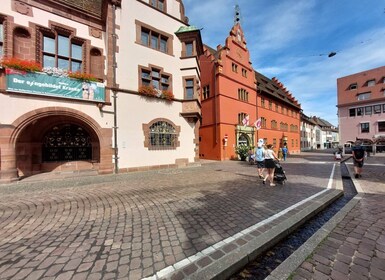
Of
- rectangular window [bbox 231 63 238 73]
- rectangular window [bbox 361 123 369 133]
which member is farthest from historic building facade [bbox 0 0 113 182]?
rectangular window [bbox 361 123 369 133]

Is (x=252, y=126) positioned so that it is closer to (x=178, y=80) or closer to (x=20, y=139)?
(x=178, y=80)

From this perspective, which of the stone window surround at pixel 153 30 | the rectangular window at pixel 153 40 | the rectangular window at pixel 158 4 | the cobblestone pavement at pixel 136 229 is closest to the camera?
the cobblestone pavement at pixel 136 229

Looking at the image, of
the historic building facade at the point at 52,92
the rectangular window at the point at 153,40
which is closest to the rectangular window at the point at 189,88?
the rectangular window at the point at 153,40

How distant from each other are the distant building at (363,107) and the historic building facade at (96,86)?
36.6m

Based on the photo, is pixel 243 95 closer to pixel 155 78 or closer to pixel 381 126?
pixel 155 78

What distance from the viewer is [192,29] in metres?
13.9

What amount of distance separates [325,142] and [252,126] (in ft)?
229

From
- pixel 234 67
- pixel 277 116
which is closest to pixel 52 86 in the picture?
pixel 234 67

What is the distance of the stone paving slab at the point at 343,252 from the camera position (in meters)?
2.34

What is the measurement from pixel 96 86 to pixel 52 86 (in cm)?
204

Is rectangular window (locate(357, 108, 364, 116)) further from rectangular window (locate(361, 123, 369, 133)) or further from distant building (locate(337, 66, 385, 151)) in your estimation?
rectangular window (locate(361, 123, 369, 133))

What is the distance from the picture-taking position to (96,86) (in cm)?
1045

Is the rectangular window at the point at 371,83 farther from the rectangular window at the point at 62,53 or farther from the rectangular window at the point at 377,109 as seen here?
the rectangular window at the point at 62,53

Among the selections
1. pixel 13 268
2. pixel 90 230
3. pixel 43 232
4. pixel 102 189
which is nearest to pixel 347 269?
pixel 90 230
